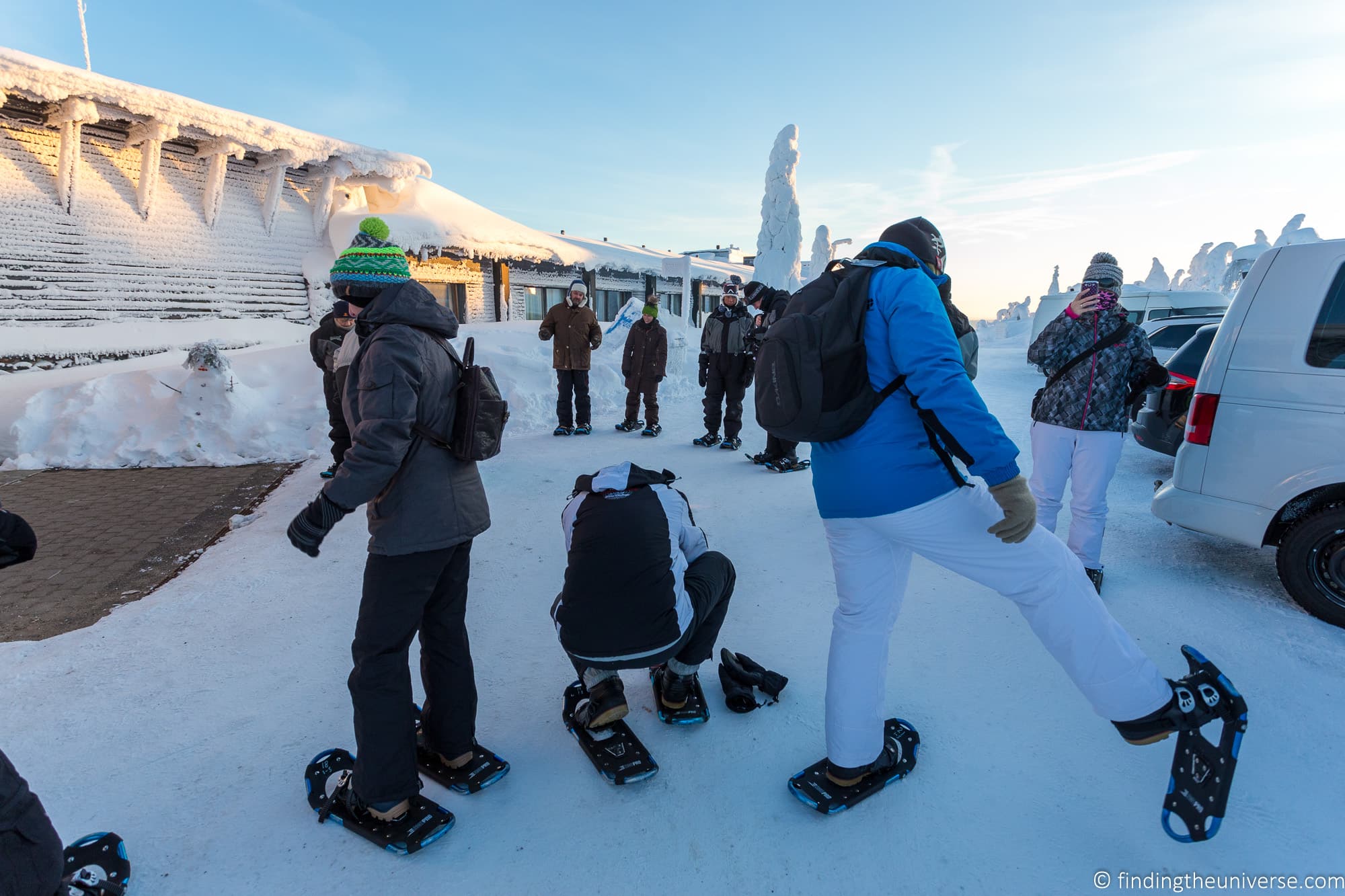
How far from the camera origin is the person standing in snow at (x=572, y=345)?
786 centimetres

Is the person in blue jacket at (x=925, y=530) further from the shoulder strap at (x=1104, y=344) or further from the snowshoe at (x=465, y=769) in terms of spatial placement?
the shoulder strap at (x=1104, y=344)

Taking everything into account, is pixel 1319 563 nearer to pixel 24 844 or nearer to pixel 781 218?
pixel 24 844

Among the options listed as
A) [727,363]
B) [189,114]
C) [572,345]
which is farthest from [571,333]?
[189,114]

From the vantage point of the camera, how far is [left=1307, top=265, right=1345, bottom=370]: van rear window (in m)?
3.15

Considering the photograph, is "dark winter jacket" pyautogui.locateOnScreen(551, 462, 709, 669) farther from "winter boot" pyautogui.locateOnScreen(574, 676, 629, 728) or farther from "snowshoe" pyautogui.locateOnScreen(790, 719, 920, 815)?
"snowshoe" pyautogui.locateOnScreen(790, 719, 920, 815)

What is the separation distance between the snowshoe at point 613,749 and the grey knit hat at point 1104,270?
363 centimetres

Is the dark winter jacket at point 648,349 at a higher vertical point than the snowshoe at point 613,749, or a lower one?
higher

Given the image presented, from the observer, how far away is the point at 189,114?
11453 mm

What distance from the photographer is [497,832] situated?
6.82 feet

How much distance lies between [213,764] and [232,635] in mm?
1139

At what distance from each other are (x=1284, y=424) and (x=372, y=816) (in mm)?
4671

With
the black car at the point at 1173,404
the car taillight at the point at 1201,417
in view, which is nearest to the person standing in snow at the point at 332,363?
the car taillight at the point at 1201,417

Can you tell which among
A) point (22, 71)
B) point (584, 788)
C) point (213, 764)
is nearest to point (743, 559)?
point (584, 788)

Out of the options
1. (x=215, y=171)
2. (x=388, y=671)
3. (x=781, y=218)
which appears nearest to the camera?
(x=388, y=671)
